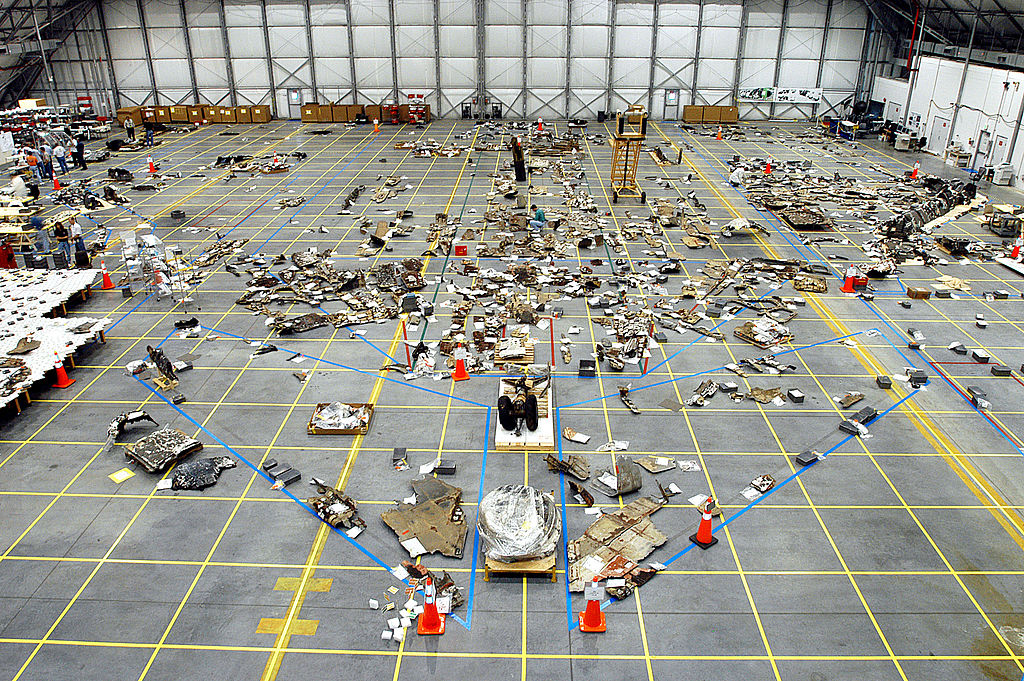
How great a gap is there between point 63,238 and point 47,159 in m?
17.6

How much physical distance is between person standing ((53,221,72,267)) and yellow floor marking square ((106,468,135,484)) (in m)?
14.0

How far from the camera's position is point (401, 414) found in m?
15.8

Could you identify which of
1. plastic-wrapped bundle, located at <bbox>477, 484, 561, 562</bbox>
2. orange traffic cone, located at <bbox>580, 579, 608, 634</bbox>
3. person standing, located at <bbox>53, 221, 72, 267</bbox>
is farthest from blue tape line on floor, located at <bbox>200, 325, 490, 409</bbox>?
person standing, located at <bbox>53, 221, 72, 267</bbox>

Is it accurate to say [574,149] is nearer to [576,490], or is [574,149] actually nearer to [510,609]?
[576,490]

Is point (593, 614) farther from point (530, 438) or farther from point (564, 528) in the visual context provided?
point (530, 438)

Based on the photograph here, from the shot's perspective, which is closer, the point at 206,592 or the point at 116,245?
the point at 206,592

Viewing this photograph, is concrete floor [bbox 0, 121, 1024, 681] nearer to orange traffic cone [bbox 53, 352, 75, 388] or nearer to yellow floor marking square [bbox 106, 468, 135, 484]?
yellow floor marking square [bbox 106, 468, 135, 484]

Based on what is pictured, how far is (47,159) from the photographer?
37062 mm

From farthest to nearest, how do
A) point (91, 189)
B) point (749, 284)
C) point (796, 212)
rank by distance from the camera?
point (91, 189) < point (796, 212) < point (749, 284)

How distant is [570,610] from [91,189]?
1447 inches

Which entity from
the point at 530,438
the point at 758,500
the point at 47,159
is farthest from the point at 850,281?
the point at 47,159

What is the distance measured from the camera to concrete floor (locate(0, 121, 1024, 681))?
9.86 m

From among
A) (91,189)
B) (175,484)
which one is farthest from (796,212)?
(91,189)

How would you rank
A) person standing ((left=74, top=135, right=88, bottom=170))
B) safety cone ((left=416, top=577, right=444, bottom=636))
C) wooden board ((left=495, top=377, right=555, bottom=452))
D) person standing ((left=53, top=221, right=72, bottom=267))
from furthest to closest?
person standing ((left=74, top=135, right=88, bottom=170))
person standing ((left=53, top=221, right=72, bottom=267))
wooden board ((left=495, top=377, right=555, bottom=452))
safety cone ((left=416, top=577, right=444, bottom=636))
